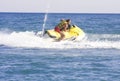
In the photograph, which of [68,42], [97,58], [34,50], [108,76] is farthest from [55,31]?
[108,76]

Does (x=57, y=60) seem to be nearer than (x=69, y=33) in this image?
Yes

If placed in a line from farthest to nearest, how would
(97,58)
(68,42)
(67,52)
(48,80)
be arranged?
(68,42) → (67,52) → (97,58) → (48,80)

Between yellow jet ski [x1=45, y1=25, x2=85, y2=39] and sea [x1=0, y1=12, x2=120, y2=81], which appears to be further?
yellow jet ski [x1=45, y1=25, x2=85, y2=39]

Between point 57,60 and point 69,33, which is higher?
point 69,33

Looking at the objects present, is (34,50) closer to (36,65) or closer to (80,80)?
(36,65)

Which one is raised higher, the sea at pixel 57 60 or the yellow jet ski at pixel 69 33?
the yellow jet ski at pixel 69 33

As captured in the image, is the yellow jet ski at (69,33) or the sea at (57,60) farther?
the yellow jet ski at (69,33)

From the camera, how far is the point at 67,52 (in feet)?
73.7

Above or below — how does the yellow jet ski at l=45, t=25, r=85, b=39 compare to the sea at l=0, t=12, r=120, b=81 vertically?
above

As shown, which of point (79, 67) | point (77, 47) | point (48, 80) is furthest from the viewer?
point (77, 47)

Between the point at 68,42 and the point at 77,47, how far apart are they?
72.6 inches

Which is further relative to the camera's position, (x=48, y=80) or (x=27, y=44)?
(x=27, y=44)

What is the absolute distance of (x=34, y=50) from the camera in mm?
23359

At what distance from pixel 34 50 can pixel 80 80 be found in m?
7.95
